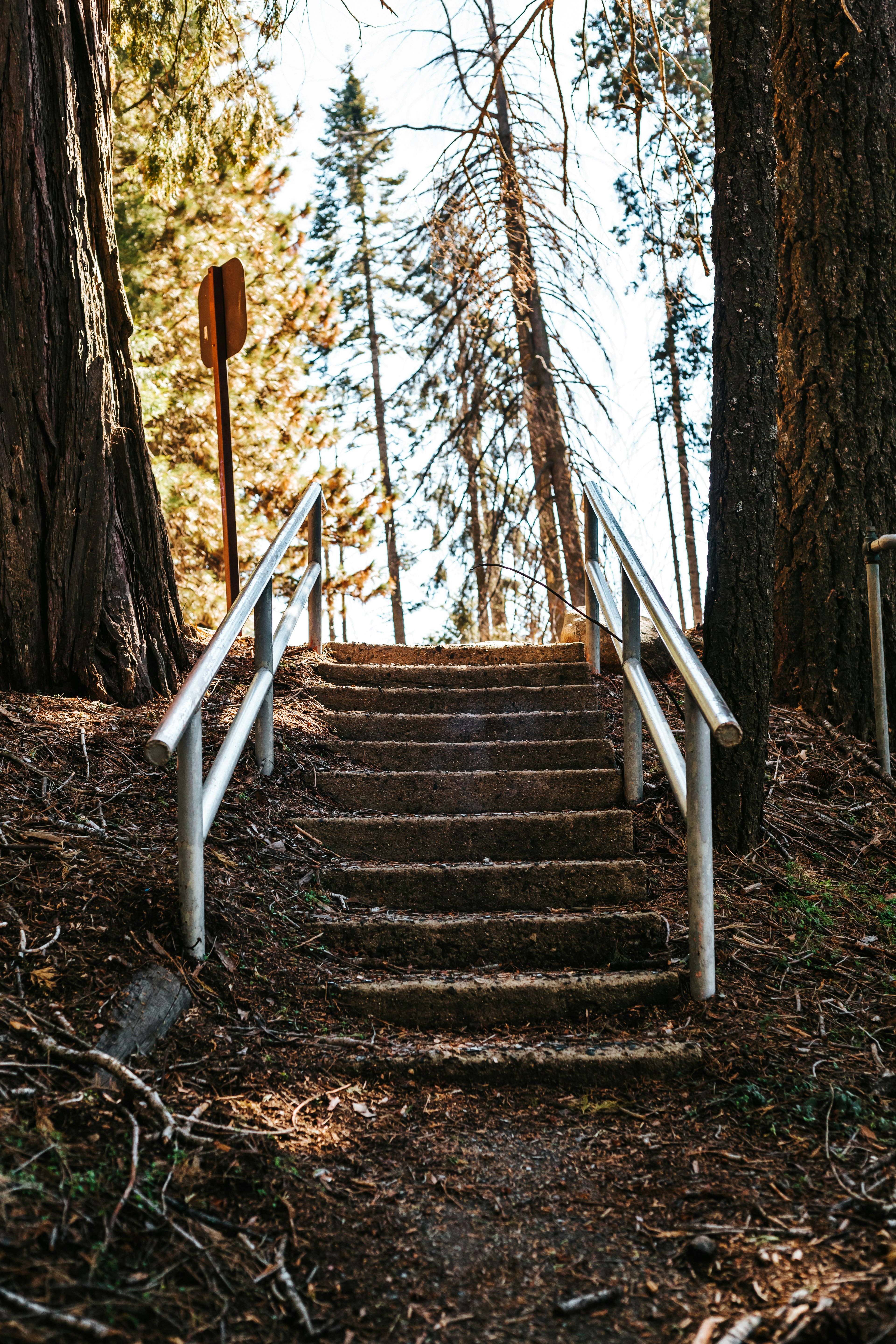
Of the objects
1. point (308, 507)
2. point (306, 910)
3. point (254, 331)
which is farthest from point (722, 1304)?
point (254, 331)

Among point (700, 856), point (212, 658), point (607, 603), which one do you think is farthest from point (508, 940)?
point (607, 603)

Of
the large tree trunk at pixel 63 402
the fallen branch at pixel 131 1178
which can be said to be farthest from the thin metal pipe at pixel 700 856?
the large tree trunk at pixel 63 402

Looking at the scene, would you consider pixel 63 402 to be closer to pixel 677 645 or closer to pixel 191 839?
pixel 191 839

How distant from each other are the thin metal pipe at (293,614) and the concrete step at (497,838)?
0.80m

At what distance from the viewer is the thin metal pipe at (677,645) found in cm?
239

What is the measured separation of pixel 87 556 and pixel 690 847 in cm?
261

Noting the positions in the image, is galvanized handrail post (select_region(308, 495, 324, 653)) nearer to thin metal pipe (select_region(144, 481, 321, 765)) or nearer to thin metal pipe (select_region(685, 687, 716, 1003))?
thin metal pipe (select_region(144, 481, 321, 765))

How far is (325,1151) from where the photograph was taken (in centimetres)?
204

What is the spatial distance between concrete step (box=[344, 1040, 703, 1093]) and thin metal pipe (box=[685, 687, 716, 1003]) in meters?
0.26

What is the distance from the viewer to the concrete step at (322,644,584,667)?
522cm

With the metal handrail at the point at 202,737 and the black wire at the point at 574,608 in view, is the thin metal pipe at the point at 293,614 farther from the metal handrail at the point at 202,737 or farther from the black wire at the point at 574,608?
the black wire at the point at 574,608

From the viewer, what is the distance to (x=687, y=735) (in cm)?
261

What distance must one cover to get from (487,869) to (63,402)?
8.23 ft

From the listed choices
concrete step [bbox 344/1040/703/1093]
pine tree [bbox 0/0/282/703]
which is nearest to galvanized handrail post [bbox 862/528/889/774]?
concrete step [bbox 344/1040/703/1093]
